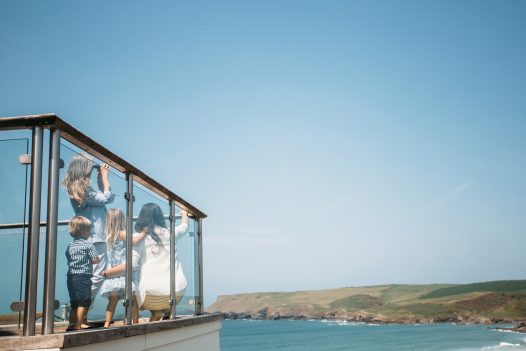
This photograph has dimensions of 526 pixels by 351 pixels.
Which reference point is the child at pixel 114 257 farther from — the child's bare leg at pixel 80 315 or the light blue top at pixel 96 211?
the child's bare leg at pixel 80 315

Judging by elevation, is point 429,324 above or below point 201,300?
below

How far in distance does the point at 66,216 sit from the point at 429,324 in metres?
170

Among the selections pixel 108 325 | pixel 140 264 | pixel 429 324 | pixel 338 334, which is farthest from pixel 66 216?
pixel 429 324

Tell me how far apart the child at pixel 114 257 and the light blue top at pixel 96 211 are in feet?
0.27

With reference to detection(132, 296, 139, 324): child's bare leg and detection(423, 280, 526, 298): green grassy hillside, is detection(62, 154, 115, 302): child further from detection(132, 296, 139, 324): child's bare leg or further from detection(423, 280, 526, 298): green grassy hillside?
detection(423, 280, 526, 298): green grassy hillside

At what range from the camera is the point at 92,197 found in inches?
159

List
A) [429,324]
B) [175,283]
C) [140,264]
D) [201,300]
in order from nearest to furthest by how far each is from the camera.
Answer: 1. [140,264]
2. [175,283]
3. [201,300]
4. [429,324]

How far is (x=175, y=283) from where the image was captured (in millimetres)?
6137

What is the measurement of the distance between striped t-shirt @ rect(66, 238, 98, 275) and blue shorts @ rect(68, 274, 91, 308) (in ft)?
0.12

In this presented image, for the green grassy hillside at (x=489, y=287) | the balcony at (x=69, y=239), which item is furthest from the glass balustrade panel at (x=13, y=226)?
the green grassy hillside at (x=489, y=287)

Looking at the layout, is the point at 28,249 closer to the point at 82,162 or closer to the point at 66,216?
the point at 66,216

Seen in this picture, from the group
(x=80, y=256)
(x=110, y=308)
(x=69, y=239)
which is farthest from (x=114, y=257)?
(x=69, y=239)

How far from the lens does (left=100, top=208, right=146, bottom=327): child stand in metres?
4.18

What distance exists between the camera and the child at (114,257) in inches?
165
